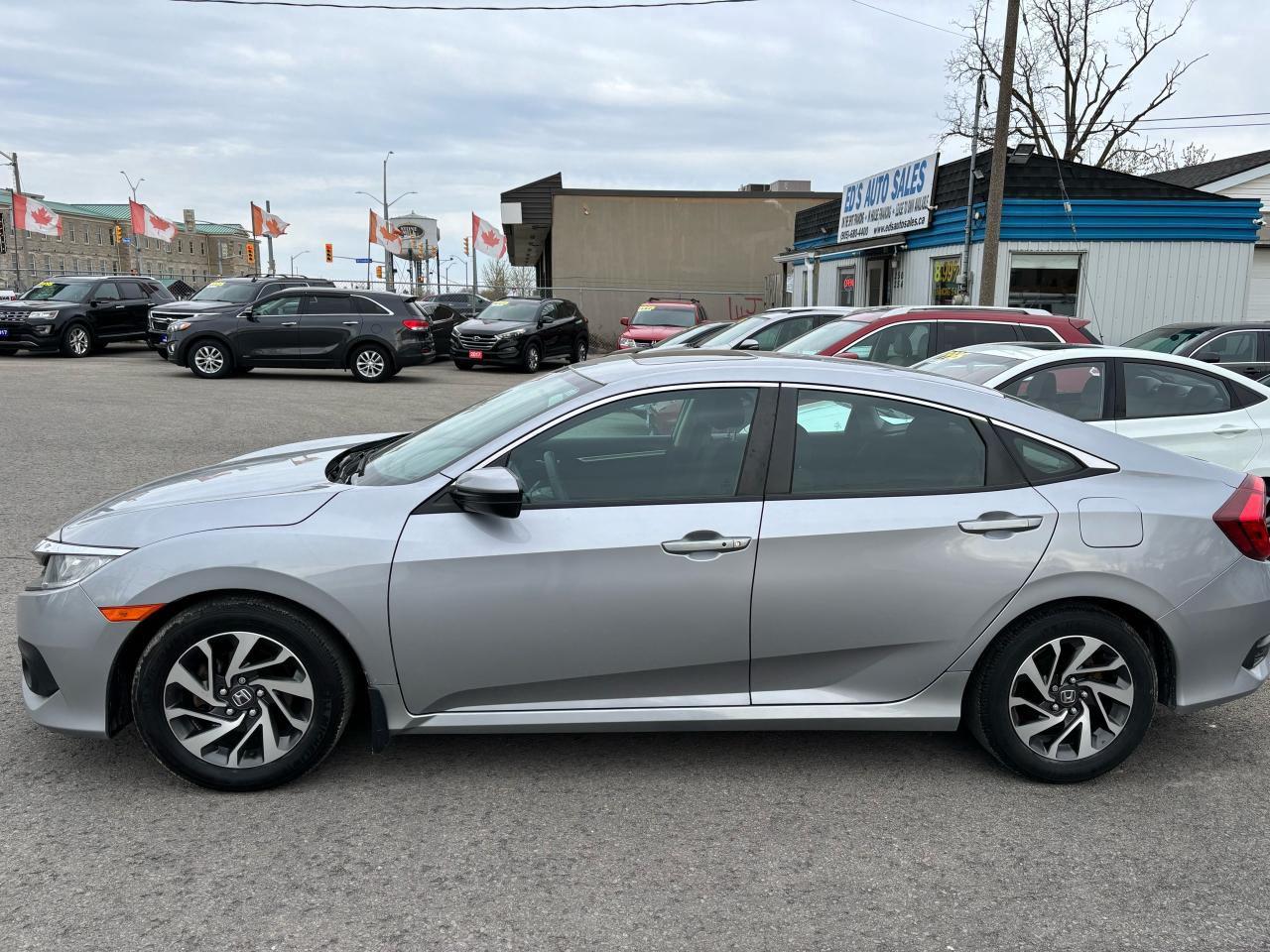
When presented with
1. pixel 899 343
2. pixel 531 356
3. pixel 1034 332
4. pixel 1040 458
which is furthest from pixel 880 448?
pixel 531 356

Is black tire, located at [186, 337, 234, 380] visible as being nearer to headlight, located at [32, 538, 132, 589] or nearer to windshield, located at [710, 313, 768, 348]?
windshield, located at [710, 313, 768, 348]

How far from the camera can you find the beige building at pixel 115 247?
90625 mm

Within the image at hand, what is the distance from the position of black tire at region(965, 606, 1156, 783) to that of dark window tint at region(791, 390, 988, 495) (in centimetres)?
56

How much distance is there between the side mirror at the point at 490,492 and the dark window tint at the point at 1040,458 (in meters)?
1.77

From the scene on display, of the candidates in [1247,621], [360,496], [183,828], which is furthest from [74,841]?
[1247,621]

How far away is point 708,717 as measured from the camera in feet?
11.7

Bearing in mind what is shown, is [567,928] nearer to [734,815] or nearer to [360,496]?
[734,815]

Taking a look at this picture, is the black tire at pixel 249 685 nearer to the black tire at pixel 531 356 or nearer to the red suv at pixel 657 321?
the red suv at pixel 657 321

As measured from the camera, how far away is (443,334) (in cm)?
2505

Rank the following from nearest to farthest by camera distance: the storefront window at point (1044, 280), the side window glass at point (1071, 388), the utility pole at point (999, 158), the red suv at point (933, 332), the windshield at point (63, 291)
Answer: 1. the side window glass at point (1071, 388)
2. the red suv at point (933, 332)
3. the utility pole at point (999, 158)
4. the storefront window at point (1044, 280)
5. the windshield at point (63, 291)

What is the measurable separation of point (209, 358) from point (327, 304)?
231 cm

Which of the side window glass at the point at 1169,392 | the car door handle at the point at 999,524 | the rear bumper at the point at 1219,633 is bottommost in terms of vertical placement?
the rear bumper at the point at 1219,633

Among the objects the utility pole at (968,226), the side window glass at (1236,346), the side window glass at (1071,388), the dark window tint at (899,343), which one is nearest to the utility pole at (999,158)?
the utility pole at (968,226)

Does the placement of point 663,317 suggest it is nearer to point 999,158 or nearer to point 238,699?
point 999,158
